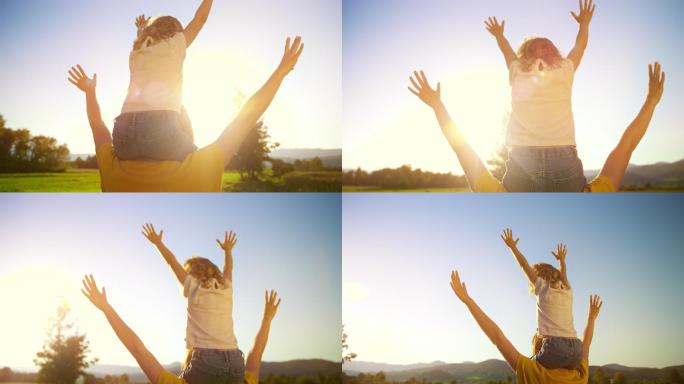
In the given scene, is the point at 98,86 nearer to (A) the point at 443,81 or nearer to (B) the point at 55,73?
(B) the point at 55,73

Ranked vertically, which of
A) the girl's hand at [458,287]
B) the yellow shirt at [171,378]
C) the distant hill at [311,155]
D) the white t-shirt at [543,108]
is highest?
the white t-shirt at [543,108]

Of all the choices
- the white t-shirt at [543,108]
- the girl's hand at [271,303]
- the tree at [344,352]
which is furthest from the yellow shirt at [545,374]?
the girl's hand at [271,303]

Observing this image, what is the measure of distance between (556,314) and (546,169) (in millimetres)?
747

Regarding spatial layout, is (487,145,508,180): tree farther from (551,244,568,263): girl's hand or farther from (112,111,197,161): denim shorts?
(112,111,197,161): denim shorts

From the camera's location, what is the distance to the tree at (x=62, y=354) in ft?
15.8

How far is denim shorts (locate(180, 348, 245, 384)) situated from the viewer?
15.0ft

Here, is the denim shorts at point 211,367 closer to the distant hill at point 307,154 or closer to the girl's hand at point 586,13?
the distant hill at point 307,154

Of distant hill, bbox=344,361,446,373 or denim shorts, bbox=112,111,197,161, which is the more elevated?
denim shorts, bbox=112,111,197,161

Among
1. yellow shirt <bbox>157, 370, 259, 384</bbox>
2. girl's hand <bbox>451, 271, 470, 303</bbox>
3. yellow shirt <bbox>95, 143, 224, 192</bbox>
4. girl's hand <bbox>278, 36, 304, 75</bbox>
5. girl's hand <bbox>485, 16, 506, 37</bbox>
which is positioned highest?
girl's hand <bbox>485, 16, 506, 37</bbox>

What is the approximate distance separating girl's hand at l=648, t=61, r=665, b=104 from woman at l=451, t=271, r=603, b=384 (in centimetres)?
104

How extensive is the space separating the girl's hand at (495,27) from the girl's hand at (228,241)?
1.69 meters

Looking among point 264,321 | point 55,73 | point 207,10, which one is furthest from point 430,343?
point 55,73

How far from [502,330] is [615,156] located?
3.43ft

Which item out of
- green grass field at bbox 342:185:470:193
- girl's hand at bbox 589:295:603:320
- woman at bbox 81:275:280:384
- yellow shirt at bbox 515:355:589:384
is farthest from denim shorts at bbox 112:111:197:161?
girl's hand at bbox 589:295:603:320
